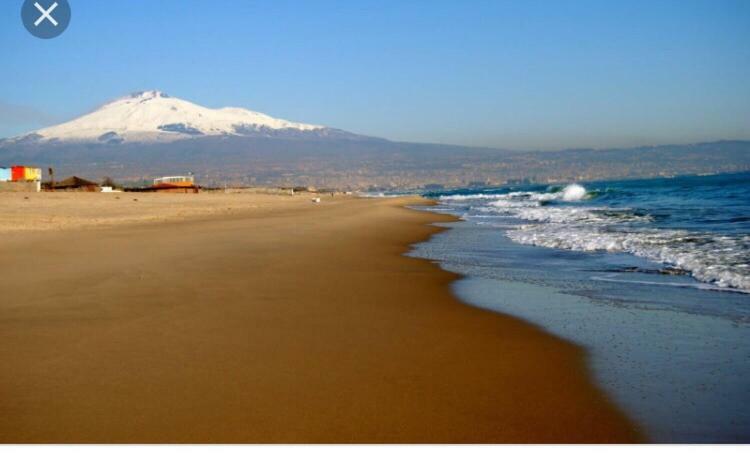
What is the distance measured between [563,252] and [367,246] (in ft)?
12.4

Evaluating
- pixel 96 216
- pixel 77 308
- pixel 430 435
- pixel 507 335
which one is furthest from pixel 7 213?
pixel 430 435

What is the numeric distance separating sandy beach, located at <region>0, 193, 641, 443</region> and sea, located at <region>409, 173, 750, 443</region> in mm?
282

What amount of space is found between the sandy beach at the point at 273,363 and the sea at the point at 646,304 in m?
0.28

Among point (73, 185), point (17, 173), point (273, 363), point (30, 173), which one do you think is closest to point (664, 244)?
point (273, 363)

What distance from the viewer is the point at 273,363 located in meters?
4.62

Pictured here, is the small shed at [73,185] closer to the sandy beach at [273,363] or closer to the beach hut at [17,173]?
the beach hut at [17,173]

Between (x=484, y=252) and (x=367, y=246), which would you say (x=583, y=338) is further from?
(x=367, y=246)

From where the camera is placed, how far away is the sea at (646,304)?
12.5 feet

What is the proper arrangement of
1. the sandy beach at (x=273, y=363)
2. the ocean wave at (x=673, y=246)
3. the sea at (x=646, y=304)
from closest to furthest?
the sandy beach at (x=273, y=363) < the sea at (x=646, y=304) < the ocean wave at (x=673, y=246)

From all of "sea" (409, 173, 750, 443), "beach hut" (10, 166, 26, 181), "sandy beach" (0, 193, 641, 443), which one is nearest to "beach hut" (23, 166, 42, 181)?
→ "beach hut" (10, 166, 26, 181)

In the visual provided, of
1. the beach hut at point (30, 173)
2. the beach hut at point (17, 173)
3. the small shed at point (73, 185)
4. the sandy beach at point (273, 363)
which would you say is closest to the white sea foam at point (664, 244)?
the sandy beach at point (273, 363)

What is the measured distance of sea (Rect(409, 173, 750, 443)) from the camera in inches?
150

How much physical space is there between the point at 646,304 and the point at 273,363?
398cm
